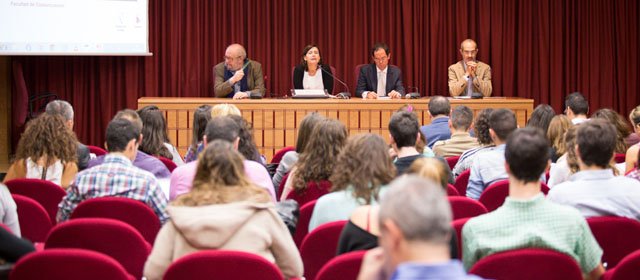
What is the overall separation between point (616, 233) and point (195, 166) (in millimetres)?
1900

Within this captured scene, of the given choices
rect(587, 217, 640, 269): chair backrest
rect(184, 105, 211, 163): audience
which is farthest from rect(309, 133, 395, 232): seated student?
rect(184, 105, 211, 163): audience

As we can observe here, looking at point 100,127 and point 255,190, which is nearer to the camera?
point 255,190

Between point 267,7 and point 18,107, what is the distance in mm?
2925

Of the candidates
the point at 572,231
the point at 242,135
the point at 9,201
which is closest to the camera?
the point at 572,231

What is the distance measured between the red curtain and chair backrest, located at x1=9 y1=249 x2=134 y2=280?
779cm

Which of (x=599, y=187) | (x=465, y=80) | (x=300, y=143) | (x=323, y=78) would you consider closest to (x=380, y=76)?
(x=323, y=78)

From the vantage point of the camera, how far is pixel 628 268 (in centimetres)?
301

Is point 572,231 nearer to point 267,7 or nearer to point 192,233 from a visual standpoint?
point 192,233

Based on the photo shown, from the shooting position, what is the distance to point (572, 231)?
3.16 metres

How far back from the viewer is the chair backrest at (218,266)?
9.43 feet

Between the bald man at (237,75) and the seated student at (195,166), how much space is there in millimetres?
4676

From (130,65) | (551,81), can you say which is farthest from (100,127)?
(551,81)

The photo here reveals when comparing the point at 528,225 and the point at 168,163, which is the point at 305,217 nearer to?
the point at 528,225

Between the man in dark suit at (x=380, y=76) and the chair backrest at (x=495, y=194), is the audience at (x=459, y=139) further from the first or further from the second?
the man in dark suit at (x=380, y=76)
